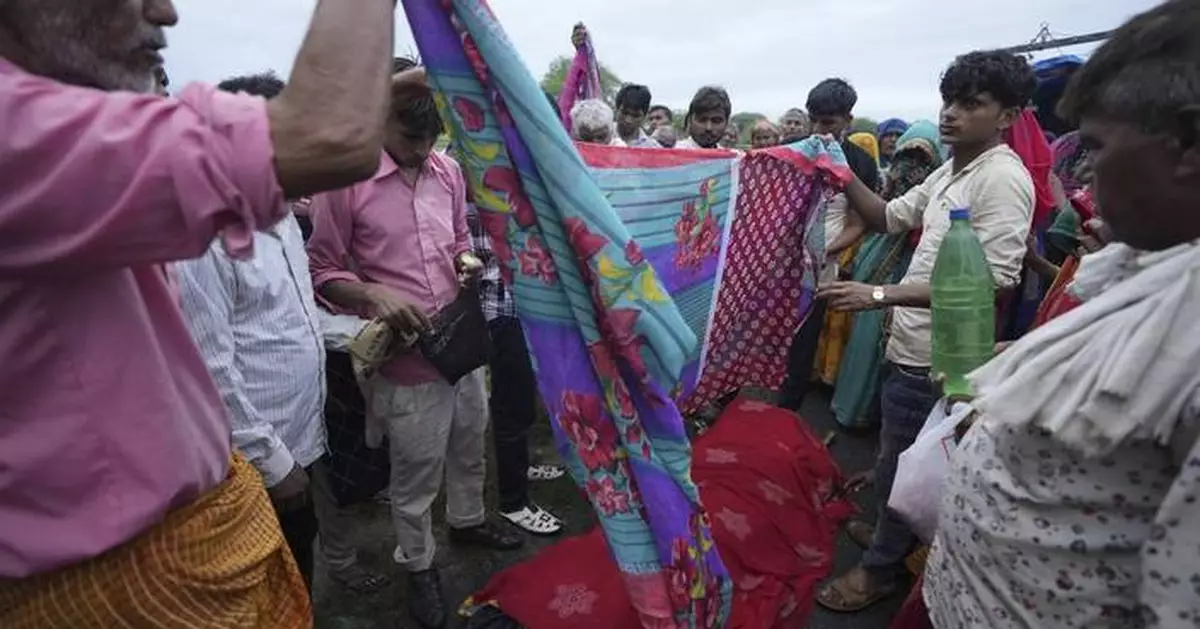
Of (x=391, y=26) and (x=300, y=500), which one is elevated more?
(x=391, y=26)

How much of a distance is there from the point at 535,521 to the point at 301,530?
1429 mm

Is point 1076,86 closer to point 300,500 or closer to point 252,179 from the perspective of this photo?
point 252,179

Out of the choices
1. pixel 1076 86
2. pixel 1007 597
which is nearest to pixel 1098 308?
pixel 1076 86

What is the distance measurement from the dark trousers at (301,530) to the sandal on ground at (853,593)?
202cm

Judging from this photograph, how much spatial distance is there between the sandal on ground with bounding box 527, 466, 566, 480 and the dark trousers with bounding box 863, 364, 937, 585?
1.83 meters

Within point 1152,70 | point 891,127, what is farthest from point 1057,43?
point 1152,70

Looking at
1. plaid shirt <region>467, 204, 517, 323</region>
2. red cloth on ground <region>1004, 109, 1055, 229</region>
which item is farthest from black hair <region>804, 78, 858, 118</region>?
plaid shirt <region>467, 204, 517, 323</region>

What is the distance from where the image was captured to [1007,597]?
4.17 feet

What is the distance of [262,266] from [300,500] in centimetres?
69

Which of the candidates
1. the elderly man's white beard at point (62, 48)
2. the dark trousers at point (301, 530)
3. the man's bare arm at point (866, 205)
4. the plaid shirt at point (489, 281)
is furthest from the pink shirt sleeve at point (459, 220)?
the elderly man's white beard at point (62, 48)

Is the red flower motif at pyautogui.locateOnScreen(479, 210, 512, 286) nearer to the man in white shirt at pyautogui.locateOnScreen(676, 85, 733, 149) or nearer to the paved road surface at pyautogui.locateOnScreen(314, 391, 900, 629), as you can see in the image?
the paved road surface at pyautogui.locateOnScreen(314, 391, 900, 629)

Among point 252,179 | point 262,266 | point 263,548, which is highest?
point 252,179

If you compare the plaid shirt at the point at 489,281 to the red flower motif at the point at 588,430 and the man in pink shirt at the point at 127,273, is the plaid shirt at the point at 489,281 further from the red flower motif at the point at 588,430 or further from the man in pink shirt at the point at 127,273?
the man in pink shirt at the point at 127,273

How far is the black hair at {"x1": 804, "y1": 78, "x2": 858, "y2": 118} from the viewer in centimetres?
480
